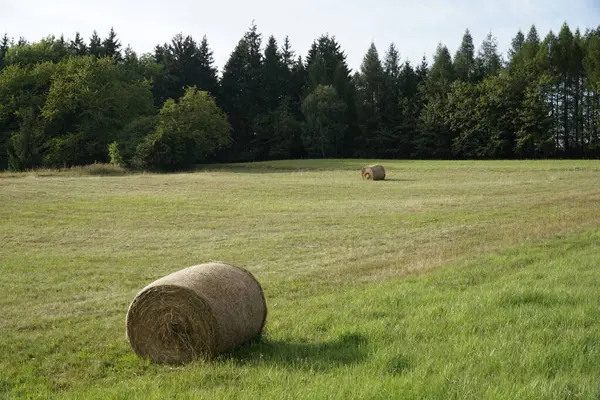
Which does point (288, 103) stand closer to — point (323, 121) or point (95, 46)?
point (323, 121)

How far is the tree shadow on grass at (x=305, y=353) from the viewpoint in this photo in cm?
689

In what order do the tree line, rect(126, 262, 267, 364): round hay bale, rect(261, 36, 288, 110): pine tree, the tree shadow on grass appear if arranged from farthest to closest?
rect(261, 36, 288, 110): pine tree < the tree line < rect(126, 262, 267, 364): round hay bale < the tree shadow on grass

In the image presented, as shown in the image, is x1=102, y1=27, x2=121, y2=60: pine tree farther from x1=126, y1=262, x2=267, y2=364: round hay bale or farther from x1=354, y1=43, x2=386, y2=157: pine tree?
x1=126, y1=262, x2=267, y2=364: round hay bale

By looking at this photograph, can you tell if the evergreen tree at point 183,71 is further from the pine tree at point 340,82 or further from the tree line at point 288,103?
the pine tree at point 340,82

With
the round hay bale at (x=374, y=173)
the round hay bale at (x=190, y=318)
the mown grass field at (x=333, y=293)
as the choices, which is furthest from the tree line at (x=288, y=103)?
the round hay bale at (x=190, y=318)

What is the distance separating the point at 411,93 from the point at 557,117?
22282 mm

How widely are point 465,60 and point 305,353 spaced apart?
89.2 m

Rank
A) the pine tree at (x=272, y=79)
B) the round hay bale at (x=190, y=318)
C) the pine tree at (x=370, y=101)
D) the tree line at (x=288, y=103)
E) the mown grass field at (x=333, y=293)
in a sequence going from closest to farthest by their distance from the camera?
1. the mown grass field at (x=333, y=293)
2. the round hay bale at (x=190, y=318)
3. the tree line at (x=288, y=103)
4. the pine tree at (x=370, y=101)
5. the pine tree at (x=272, y=79)

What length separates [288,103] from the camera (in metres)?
89.7

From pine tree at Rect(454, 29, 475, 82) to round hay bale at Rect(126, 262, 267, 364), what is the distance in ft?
275

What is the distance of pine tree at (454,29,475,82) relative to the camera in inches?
3484

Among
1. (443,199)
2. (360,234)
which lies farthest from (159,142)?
(360,234)

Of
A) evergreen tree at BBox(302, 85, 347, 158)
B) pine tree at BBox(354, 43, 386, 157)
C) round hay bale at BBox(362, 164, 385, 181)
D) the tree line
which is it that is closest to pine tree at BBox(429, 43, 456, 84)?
the tree line

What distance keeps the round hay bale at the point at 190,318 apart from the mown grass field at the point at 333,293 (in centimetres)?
28
